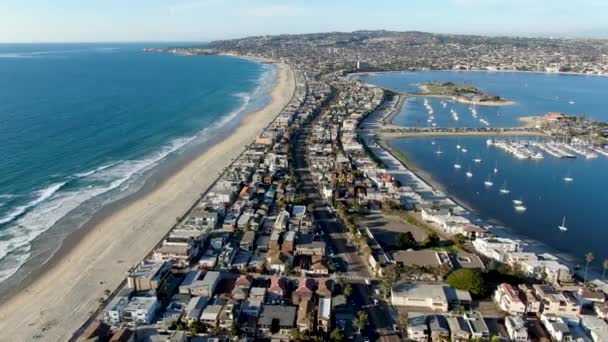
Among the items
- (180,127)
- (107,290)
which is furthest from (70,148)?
(107,290)

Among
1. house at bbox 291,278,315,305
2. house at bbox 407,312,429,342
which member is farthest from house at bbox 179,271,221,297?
house at bbox 407,312,429,342

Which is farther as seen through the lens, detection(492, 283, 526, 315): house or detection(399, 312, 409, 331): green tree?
detection(492, 283, 526, 315): house

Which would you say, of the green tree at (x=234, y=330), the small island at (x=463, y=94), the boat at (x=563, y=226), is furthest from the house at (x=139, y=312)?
the small island at (x=463, y=94)

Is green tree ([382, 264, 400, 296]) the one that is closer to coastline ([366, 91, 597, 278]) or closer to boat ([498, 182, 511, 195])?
coastline ([366, 91, 597, 278])

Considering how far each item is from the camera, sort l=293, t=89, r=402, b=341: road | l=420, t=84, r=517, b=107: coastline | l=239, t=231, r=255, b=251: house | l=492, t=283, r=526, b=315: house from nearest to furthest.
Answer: l=293, t=89, r=402, b=341: road < l=492, t=283, r=526, b=315: house < l=239, t=231, r=255, b=251: house < l=420, t=84, r=517, b=107: coastline

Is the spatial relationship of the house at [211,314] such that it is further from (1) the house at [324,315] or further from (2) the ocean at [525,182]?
(2) the ocean at [525,182]

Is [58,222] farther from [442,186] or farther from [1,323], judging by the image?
[442,186]
